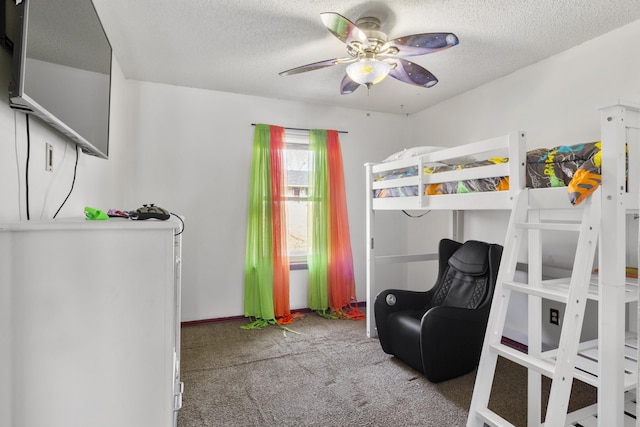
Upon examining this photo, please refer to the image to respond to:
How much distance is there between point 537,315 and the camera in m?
1.69

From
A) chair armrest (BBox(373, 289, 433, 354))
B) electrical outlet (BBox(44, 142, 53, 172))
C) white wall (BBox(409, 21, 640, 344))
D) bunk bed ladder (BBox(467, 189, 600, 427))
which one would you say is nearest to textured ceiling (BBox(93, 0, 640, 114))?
white wall (BBox(409, 21, 640, 344))

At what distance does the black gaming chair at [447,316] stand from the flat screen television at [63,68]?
2.16 meters

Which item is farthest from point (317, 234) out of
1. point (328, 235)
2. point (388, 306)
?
point (388, 306)

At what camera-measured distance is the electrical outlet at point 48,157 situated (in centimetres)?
138

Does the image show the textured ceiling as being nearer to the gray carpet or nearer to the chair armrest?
the chair armrest

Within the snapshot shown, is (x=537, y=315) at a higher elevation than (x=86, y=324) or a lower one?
→ lower

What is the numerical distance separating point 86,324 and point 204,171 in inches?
101

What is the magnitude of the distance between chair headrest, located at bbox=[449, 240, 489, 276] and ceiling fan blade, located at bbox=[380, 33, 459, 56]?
4.89 feet

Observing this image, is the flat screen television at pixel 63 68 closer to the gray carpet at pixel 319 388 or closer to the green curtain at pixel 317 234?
the gray carpet at pixel 319 388

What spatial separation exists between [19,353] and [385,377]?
1995 millimetres

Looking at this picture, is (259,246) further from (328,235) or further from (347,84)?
(347,84)

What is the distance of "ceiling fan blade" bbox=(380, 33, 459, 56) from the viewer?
5.87 ft

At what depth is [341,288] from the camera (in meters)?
3.69

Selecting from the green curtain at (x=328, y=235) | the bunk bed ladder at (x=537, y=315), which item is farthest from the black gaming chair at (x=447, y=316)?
the green curtain at (x=328, y=235)
